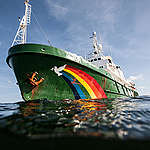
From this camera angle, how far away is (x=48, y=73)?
652 centimetres

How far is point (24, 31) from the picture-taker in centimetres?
1003

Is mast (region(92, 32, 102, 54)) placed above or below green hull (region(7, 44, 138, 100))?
above

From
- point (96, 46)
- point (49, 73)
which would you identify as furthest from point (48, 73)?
point (96, 46)

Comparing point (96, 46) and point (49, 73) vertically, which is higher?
point (96, 46)

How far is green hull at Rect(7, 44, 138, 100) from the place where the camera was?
623 cm

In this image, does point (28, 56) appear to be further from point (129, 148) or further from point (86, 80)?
point (129, 148)

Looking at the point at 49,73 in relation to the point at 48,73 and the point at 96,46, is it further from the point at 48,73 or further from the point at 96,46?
the point at 96,46

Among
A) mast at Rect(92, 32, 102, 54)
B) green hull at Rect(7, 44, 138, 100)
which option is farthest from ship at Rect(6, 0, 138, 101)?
mast at Rect(92, 32, 102, 54)

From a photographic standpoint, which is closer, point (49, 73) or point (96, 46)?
point (49, 73)

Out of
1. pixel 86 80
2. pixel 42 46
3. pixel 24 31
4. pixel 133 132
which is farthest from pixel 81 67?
pixel 24 31

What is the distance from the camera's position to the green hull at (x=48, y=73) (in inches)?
245

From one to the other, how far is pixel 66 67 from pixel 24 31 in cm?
667

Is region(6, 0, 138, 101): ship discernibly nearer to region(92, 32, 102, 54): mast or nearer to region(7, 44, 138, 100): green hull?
region(7, 44, 138, 100): green hull

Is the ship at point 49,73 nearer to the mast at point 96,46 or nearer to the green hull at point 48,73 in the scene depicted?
the green hull at point 48,73
